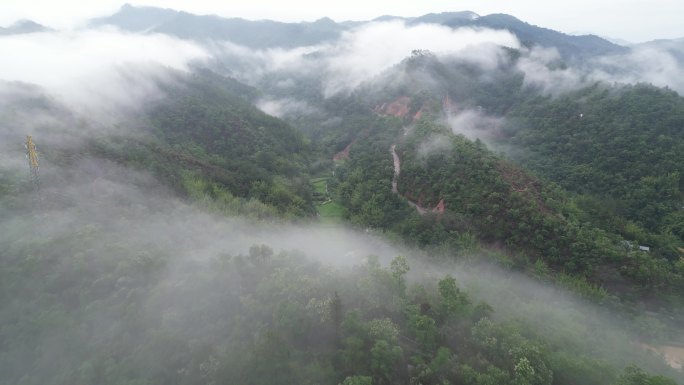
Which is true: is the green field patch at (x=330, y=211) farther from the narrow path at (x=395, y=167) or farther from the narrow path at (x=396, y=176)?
the narrow path at (x=396, y=176)

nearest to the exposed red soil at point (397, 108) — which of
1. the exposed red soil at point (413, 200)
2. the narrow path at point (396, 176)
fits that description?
the narrow path at point (396, 176)

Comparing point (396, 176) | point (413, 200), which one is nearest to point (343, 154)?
point (396, 176)

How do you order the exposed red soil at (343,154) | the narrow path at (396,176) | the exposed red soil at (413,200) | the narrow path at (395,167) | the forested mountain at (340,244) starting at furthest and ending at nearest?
the exposed red soil at (343,154), the narrow path at (395,167), the narrow path at (396,176), the exposed red soil at (413,200), the forested mountain at (340,244)

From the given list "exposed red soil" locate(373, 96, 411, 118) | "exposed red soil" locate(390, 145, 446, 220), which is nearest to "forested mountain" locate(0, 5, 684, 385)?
"exposed red soil" locate(390, 145, 446, 220)

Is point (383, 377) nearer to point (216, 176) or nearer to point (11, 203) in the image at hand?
point (11, 203)

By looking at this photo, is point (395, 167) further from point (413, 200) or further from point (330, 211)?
point (330, 211)

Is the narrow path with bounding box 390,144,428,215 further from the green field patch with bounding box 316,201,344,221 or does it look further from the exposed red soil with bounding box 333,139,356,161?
the exposed red soil with bounding box 333,139,356,161

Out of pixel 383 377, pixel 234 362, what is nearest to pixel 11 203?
pixel 234 362

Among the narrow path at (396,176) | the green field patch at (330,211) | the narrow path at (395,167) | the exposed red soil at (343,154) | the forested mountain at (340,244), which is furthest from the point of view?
the exposed red soil at (343,154)
